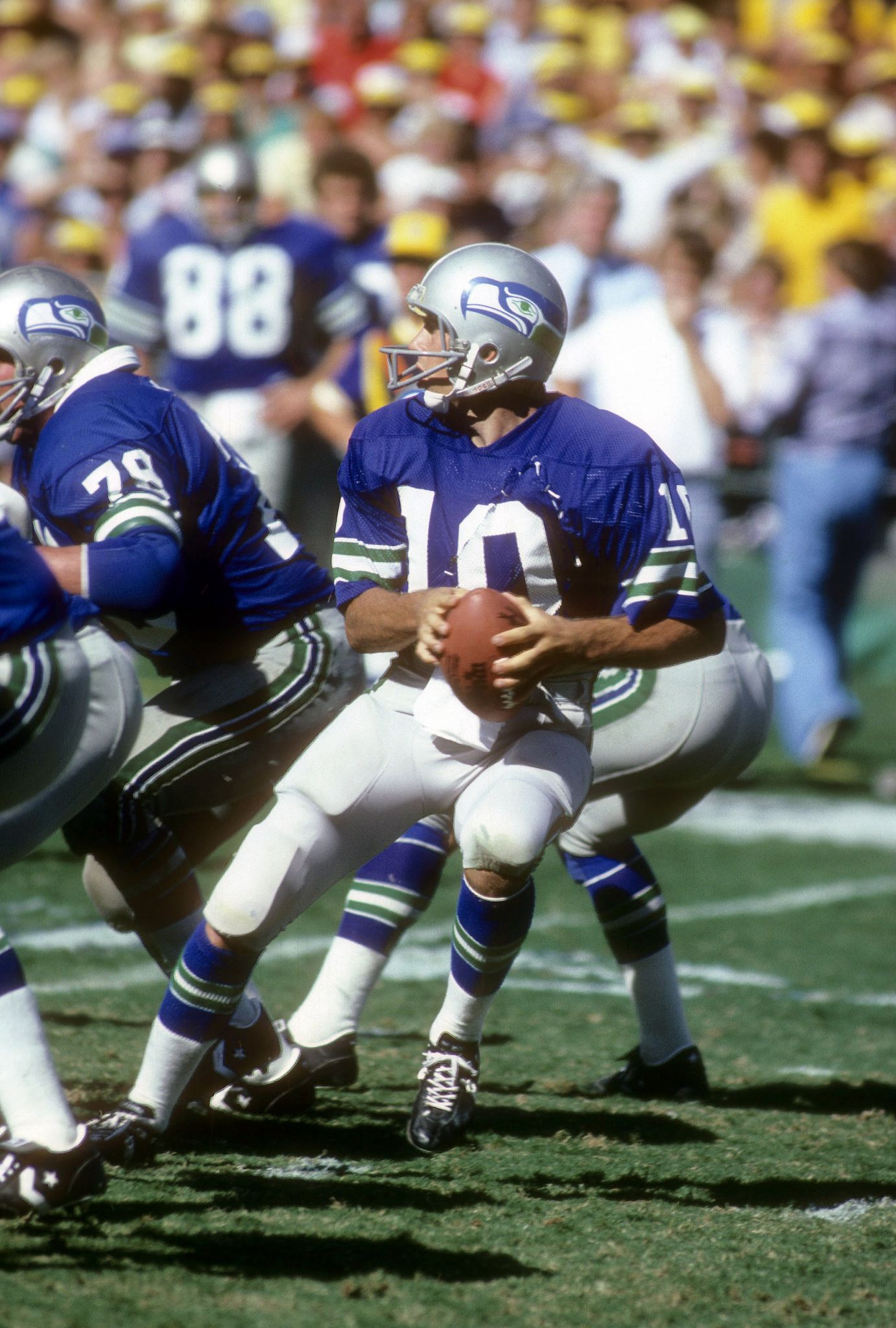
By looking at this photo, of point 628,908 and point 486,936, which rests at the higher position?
point 486,936

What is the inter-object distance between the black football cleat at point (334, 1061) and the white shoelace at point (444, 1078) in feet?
1.25

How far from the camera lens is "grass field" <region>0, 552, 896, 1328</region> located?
2.75 meters

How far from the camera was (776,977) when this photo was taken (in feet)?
17.2

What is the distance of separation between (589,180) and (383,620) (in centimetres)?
503

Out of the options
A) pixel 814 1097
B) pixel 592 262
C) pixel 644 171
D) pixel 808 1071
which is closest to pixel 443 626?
pixel 814 1097

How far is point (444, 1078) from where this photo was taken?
11.6ft

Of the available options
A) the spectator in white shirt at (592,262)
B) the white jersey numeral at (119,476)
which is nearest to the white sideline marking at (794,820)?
the spectator in white shirt at (592,262)

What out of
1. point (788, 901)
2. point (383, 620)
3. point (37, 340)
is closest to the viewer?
point (383, 620)

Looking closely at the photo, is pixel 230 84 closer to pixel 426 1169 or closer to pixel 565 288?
pixel 565 288

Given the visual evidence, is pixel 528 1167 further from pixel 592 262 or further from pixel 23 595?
pixel 592 262

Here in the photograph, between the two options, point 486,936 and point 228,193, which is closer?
point 486,936

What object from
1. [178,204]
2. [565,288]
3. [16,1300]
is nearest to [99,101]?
[178,204]

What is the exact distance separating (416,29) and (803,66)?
8.41 feet

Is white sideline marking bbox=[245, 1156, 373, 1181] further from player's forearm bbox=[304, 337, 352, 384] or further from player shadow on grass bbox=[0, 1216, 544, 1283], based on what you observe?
player's forearm bbox=[304, 337, 352, 384]
